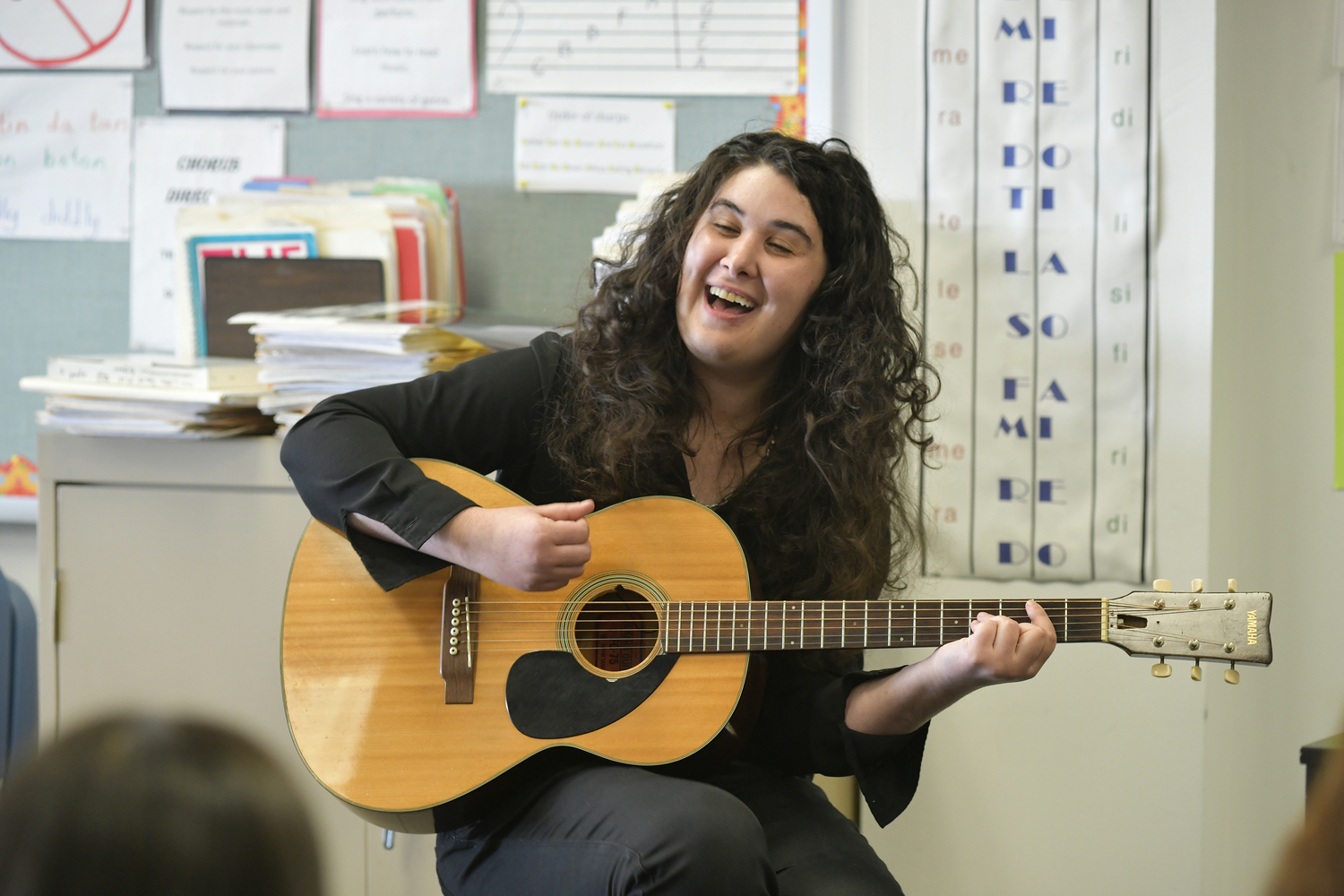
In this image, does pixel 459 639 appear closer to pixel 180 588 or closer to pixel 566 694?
pixel 566 694

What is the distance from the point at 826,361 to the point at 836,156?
0.27m

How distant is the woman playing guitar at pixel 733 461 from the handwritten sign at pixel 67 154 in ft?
3.64

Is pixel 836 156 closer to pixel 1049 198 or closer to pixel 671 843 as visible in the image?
pixel 1049 198

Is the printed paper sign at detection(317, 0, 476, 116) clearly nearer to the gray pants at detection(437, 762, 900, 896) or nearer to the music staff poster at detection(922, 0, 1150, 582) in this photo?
the music staff poster at detection(922, 0, 1150, 582)

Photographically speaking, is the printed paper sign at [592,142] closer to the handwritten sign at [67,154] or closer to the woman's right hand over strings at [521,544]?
the handwritten sign at [67,154]

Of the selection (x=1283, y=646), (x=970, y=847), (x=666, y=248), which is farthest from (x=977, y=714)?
(x=666, y=248)

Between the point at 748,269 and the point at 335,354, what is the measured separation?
0.63 metres

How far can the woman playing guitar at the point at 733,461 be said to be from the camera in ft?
3.25

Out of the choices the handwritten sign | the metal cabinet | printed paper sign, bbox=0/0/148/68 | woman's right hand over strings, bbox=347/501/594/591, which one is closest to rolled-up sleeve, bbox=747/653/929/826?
woman's right hand over strings, bbox=347/501/594/591

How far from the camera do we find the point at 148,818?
396 mm

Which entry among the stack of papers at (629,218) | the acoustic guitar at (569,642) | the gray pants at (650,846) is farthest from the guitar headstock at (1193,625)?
the stack of papers at (629,218)

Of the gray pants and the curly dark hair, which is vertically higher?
the curly dark hair

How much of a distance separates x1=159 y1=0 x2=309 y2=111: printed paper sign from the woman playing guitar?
944mm

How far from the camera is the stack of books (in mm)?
1365
